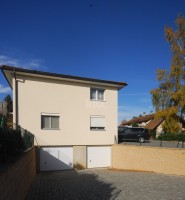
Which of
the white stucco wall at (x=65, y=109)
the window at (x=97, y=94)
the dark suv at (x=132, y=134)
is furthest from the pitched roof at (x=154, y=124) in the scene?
the window at (x=97, y=94)

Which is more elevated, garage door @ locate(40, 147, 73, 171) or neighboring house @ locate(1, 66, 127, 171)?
neighboring house @ locate(1, 66, 127, 171)

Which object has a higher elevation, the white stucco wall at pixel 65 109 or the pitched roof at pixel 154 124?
the white stucco wall at pixel 65 109

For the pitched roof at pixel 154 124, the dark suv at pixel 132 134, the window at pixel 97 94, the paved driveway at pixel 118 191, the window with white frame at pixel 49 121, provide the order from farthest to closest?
the pitched roof at pixel 154 124, the dark suv at pixel 132 134, the window at pixel 97 94, the window with white frame at pixel 49 121, the paved driveway at pixel 118 191

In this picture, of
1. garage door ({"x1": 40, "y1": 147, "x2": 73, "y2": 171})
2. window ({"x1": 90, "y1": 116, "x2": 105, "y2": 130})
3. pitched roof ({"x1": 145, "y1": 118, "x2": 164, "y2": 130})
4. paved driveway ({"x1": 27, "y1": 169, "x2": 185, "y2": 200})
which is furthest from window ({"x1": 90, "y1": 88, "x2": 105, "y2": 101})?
pitched roof ({"x1": 145, "y1": 118, "x2": 164, "y2": 130})

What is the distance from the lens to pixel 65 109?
20.2m

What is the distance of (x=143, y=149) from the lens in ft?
62.5

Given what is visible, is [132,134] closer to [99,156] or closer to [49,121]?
[99,156]

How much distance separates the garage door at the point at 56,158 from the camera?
63.1 ft

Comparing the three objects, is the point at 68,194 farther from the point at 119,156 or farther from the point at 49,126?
the point at 119,156

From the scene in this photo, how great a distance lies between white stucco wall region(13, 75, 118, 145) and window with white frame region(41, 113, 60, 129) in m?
0.32

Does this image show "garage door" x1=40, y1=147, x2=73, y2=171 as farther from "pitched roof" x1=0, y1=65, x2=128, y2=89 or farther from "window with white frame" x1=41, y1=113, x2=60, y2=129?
"pitched roof" x1=0, y1=65, x2=128, y2=89

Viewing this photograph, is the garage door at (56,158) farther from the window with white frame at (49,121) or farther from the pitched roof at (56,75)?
the pitched roof at (56,75)

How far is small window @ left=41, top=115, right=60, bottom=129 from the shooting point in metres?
19.4

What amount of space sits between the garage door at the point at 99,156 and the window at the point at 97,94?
13.8 feet
